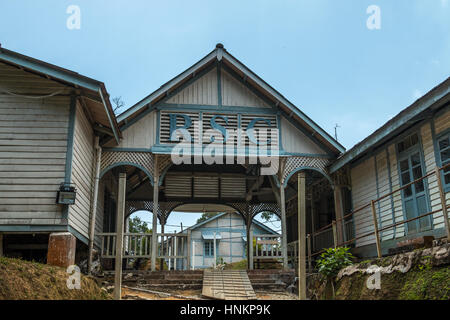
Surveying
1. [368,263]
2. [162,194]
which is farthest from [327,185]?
[368,263]

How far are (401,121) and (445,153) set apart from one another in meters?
1.18

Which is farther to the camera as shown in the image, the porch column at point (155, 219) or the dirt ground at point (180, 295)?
the porch column at point (155, 219)

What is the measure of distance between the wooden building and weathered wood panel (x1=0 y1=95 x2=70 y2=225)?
0.07 feet

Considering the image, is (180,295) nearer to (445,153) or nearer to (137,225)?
(445,153)

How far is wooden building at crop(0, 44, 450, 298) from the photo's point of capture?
10.6m

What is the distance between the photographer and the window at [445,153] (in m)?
10.2

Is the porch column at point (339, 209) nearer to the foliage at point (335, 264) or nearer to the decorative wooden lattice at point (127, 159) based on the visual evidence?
the decorative wooden lattice at point (127, 159)

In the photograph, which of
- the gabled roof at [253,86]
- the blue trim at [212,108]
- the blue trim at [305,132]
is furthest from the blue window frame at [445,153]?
the blue trim at [212,108]

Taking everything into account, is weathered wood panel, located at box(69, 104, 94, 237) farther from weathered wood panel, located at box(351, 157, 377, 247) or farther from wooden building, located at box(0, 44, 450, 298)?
weathered wood panel, located at box(351, 157, 377, 247)

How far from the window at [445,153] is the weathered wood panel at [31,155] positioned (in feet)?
26.7

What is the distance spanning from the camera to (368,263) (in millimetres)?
7945

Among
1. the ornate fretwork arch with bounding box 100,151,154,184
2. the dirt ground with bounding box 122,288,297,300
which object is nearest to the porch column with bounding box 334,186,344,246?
the dirt ground with bounding box 122,288,297,300
